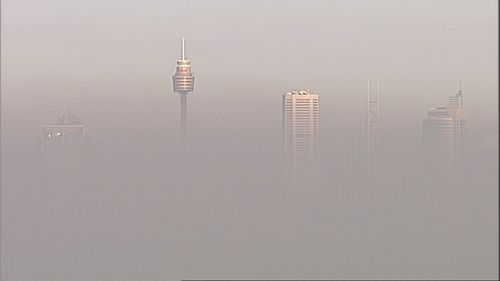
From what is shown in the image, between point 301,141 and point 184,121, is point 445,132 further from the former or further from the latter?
point 184,121

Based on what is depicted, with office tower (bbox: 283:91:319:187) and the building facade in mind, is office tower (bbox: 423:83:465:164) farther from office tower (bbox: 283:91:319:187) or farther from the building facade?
office tower (bbox: 283:91:319:187)

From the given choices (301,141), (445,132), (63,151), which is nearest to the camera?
(445,132)

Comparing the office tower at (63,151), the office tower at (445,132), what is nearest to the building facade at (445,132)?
the office tower at (445,132)

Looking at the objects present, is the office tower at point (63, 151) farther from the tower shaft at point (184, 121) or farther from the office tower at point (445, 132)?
the office tower at point (445, 132)

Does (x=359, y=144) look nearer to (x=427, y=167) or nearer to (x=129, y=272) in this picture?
(x=427, y=167)

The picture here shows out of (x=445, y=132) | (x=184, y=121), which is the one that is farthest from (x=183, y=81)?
(x=445, y=132)

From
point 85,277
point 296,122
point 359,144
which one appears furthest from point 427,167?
point 85,277
